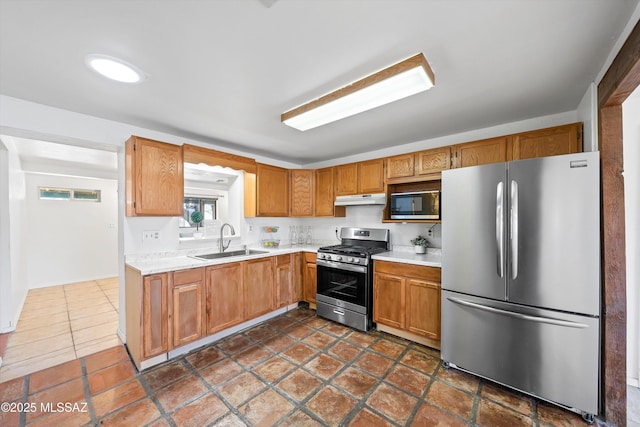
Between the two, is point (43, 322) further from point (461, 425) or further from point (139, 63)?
point (461, 425)

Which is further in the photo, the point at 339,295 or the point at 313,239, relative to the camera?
the point at 313,239

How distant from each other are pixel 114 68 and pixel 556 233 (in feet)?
10.6

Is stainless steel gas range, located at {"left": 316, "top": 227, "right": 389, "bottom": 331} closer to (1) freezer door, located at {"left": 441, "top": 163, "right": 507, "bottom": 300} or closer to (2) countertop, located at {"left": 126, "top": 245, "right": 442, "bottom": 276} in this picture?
(2) countertop, located at {"left": 126, "top": 245, "right": 442, "bottom": 276}

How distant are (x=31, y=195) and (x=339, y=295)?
606cm

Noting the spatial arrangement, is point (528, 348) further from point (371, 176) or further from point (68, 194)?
point (68, 194)

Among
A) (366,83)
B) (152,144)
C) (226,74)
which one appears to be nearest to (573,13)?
(366,83)

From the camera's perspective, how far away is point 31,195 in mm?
4770

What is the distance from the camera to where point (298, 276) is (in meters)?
3.75

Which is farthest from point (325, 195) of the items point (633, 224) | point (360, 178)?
point (633, 224)

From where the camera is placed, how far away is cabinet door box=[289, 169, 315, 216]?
4129mm

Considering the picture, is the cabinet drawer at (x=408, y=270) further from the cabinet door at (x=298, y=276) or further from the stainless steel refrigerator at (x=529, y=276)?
the cabinet door at (x=298, y=276)

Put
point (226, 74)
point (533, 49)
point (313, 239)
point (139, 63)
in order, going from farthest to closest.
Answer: point (313, 239), point (226, 74), point (139, 63), point (533, 49)

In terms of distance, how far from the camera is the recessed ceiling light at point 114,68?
157 cm

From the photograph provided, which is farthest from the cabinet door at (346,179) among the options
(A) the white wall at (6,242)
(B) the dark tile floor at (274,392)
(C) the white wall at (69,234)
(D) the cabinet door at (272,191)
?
(C) the white wall at (69,234)
